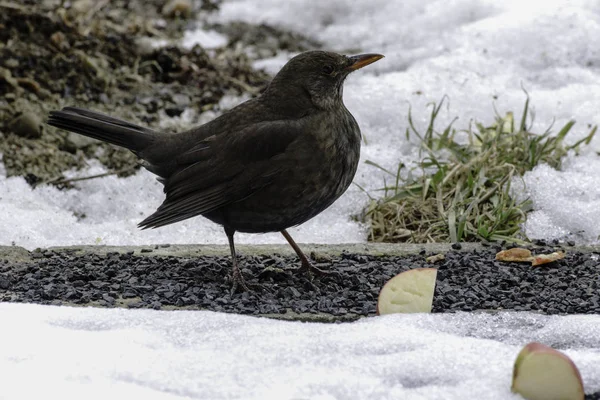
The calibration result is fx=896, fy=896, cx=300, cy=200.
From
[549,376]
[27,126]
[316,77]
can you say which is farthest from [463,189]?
[27,126]

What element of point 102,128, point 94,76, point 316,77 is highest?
point 94,76

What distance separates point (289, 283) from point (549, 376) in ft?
5.65

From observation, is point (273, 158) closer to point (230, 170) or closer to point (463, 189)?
point (230, 170)

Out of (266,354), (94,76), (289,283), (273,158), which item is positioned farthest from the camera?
(94,76)

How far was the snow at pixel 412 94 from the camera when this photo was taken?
17.5 ft

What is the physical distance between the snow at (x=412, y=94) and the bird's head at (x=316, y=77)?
127cm

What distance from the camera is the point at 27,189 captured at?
19.3 feet

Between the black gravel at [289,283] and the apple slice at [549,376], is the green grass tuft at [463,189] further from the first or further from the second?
the apple slice at [549,376]

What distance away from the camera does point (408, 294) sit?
143 inches

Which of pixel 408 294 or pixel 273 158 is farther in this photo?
pixel 273 158

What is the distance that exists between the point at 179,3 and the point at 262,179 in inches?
212

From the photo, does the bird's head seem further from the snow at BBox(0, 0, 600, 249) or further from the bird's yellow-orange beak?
the snow at BBox(0, 0, 600, 249)

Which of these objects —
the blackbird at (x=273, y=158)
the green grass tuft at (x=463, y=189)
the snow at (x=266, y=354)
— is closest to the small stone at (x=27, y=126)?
the blackbird at (x=273, y=158)

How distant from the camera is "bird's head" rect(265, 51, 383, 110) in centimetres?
425
